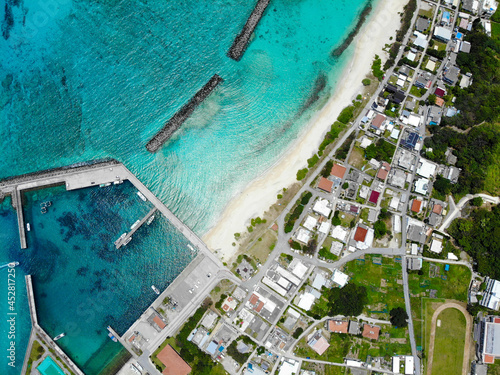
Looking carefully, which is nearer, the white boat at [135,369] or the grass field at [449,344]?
the white boat at [135,369]

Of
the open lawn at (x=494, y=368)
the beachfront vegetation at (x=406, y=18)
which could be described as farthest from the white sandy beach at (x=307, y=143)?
the open lawn at (x=494, y=368)

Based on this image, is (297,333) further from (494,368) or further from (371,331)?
(494,368)

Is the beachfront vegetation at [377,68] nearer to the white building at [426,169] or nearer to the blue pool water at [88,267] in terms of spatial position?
the white building at [426,169]

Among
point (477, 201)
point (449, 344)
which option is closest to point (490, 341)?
point (449, 344)

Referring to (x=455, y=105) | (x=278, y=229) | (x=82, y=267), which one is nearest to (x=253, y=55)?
(x=278, y=229)

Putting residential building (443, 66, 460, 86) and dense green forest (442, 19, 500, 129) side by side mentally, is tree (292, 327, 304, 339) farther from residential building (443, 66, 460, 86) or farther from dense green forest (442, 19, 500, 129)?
residential building (443, 66, 460, 86)

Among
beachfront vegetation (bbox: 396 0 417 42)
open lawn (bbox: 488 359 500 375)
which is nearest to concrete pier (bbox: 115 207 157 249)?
beachfront vegetation (bbox: 396 0 417 42)

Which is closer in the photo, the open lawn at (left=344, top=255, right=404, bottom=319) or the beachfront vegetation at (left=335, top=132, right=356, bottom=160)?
the open lawn at (left=344, top=255, right=404, bottom=319)
